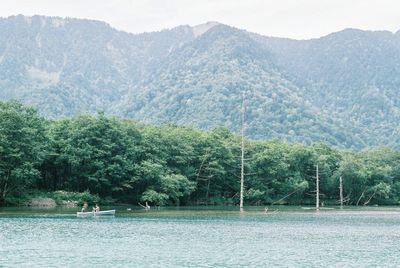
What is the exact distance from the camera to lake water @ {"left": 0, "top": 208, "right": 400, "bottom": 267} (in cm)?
3253

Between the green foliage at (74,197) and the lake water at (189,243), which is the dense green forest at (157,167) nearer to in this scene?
the green foliage at (74,197)

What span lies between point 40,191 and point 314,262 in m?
59.1

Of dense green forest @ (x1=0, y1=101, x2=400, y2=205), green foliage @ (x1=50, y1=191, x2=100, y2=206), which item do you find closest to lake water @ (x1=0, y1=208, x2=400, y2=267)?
dense green forest @ (x1=0, y1=101, x2=400, y2=205)

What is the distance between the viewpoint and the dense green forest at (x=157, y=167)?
262 ft

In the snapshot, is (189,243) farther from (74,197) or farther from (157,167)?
(157,167)

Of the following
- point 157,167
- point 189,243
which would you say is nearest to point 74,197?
point 157,167

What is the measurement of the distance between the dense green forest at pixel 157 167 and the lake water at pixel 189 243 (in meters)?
21.2

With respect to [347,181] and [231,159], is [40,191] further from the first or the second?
[347,181]

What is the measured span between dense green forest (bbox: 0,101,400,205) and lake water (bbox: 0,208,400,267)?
69.5 feet

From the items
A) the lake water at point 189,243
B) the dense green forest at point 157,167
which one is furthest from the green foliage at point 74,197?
the lake water at point 189,243

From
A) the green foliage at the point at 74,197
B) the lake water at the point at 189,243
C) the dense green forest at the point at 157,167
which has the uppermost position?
the dense green forest at the point at 157,167

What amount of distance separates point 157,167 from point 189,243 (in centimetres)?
5050

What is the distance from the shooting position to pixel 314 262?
109 ft

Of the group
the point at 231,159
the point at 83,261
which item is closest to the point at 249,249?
the point at 83,261
